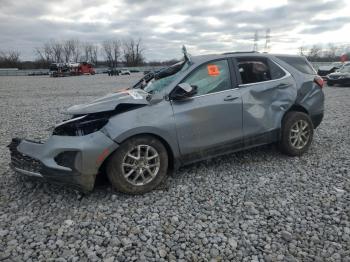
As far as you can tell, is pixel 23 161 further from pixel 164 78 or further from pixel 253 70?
pixel 253 70

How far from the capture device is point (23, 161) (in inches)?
138

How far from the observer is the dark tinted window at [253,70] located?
14.1 ft

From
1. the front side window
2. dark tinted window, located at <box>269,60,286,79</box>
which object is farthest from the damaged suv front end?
dark tinted window, located at <box>269,60,286,79</box>

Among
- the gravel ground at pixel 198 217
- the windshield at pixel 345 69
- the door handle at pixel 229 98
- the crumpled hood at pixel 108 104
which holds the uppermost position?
the windshield at pixel 345 69

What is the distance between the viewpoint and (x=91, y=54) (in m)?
102

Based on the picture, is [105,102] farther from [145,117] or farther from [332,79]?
[332,79]

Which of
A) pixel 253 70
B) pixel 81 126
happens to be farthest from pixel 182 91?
pixel 253 70

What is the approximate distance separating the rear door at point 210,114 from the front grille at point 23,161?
5.67 feet

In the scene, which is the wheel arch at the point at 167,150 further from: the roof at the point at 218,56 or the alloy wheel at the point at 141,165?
the roof at the point at 218,56

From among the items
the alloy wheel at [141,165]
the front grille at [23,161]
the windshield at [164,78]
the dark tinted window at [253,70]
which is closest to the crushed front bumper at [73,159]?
the front grille at [23,161]

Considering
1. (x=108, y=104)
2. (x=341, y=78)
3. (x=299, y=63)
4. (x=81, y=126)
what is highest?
(x=341, y=78)

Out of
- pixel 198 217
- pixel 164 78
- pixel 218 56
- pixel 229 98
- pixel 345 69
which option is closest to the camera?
pixel 198 217

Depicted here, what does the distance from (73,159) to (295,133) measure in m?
3.44

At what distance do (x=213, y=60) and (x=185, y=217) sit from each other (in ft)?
7.39
